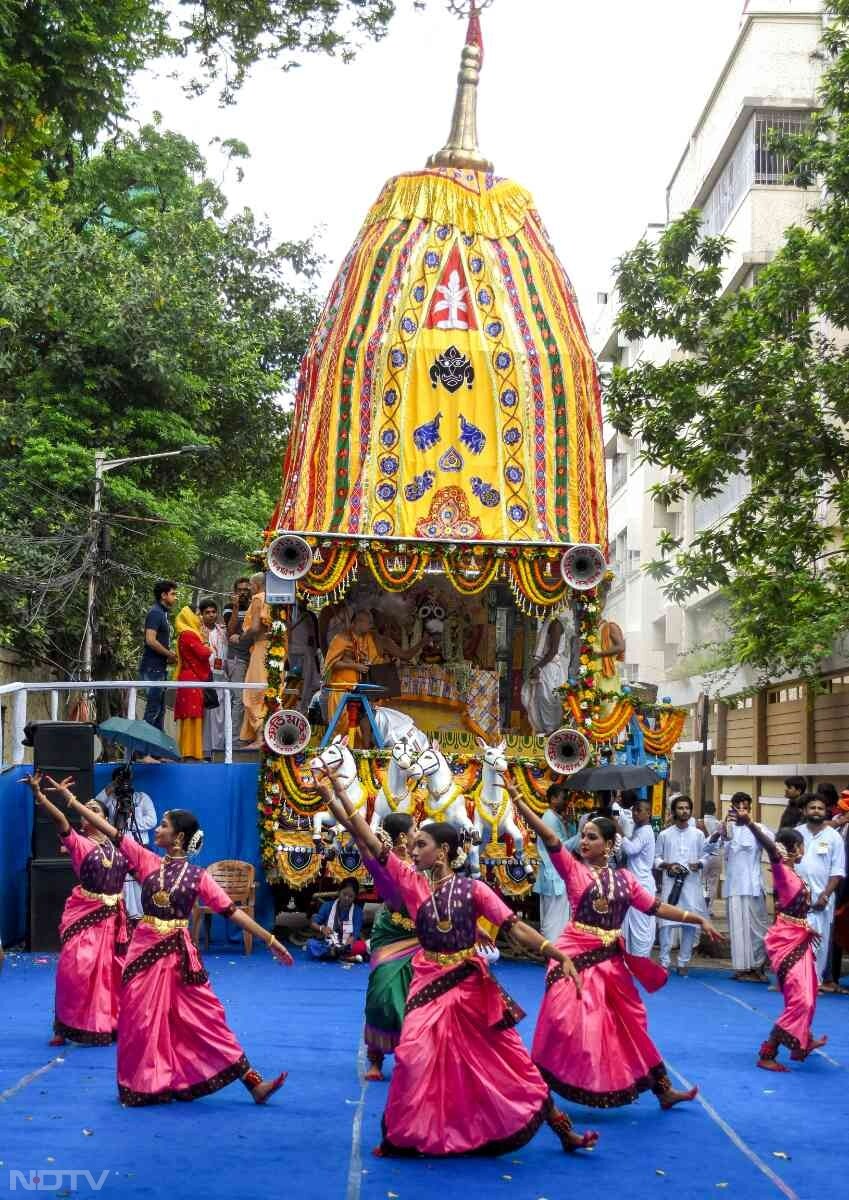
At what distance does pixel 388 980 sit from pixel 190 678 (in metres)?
8.62

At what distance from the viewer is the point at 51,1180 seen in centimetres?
662

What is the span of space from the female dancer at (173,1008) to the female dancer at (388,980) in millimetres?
868

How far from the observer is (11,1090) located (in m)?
8.65

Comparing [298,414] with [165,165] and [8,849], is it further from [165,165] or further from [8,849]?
[165,165]

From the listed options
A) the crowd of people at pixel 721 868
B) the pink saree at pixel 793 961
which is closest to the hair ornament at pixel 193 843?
the pink saree at pixel 793 961

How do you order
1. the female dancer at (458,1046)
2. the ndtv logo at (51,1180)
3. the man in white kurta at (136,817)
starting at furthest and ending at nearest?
1. the man in white kurta at (136,817)
2. the female dancer at (458,1046)
3. the ndtv logo at (51,1180)

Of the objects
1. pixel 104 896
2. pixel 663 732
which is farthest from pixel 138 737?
pixel 663 732

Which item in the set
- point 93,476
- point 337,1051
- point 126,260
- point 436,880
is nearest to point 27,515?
point 93,476

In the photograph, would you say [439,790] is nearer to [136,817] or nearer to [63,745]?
[136,817]

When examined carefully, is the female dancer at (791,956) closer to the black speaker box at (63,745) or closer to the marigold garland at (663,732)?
the marigold garland at (663,732)

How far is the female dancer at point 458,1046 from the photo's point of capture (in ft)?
23.9

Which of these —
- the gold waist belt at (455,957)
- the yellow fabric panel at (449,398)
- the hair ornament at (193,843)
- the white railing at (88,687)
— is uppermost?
the yellow fabric panel at (449,398)

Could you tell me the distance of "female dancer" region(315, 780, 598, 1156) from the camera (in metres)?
7.28

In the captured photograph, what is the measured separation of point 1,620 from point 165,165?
912 cm
